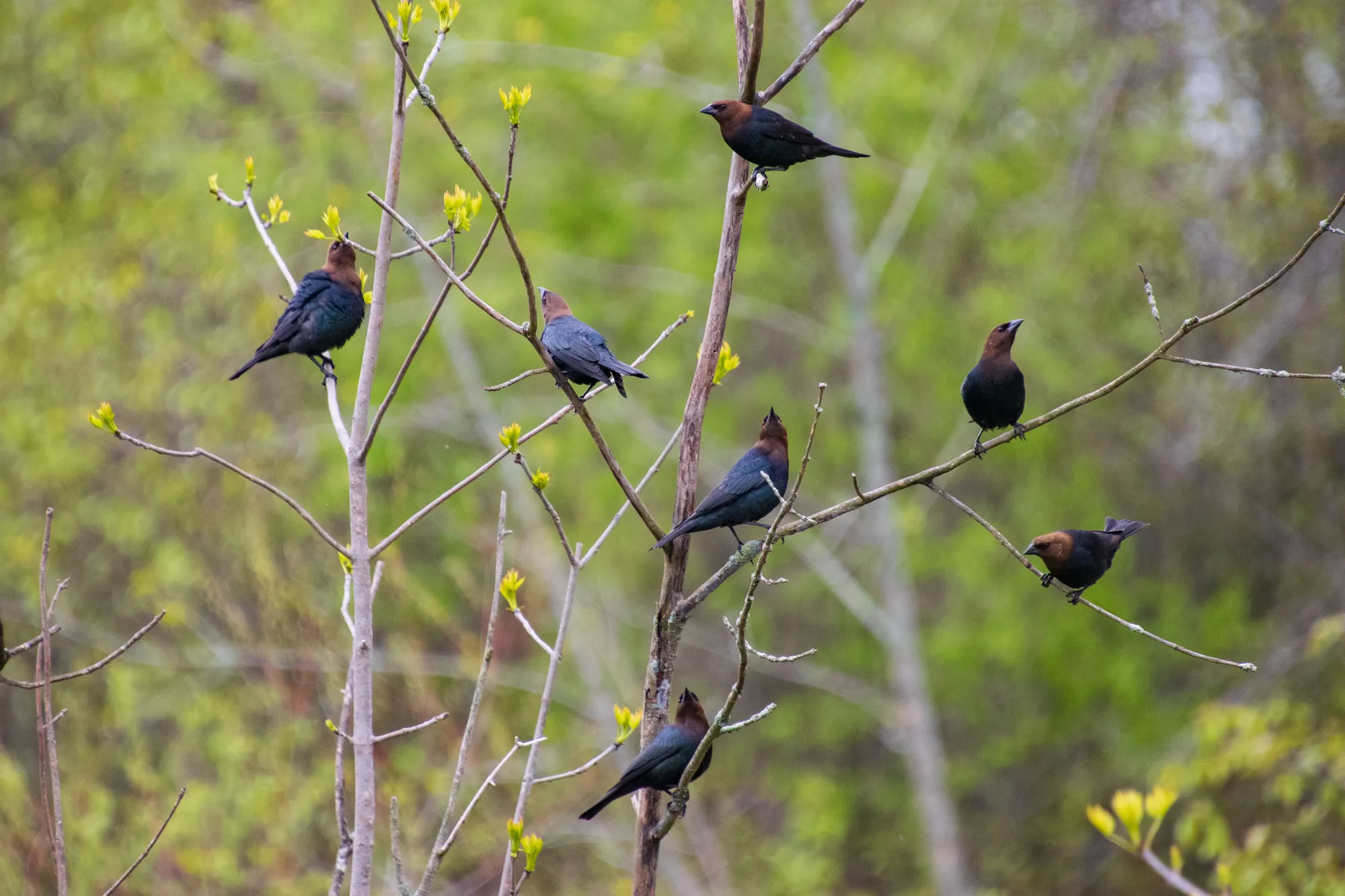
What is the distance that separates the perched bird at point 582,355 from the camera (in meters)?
4.00

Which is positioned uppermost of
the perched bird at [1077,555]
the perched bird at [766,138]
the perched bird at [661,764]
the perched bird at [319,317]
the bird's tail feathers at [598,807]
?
the perched bird at [766,138]

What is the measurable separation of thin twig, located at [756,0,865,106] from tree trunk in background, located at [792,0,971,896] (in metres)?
7.09

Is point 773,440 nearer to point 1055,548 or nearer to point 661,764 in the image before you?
point 1055,548

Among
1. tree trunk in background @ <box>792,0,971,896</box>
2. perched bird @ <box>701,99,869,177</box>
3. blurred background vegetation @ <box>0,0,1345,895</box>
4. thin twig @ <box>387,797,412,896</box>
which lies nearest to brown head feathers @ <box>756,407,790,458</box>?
perched bird @ <box>701,99,869,177</box>

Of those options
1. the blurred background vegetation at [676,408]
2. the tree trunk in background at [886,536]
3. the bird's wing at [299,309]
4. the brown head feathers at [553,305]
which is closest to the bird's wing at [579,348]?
the brown head feathers at [553,305]

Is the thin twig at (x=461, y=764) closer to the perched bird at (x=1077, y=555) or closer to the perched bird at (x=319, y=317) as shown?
the perched bird at (x=319, y=317)

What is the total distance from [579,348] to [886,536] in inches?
267

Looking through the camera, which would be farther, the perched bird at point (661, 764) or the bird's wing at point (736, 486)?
the bird's wing at point (736, 486)

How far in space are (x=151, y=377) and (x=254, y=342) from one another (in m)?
1.02

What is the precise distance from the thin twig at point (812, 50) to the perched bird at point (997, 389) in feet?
4.91

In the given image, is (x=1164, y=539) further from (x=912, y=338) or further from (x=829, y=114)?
(x=829, y=114)

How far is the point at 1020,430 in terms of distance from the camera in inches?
141

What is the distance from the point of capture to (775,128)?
3.98 meters

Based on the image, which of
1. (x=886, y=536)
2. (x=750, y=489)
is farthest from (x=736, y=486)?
(x=886, y=536)
